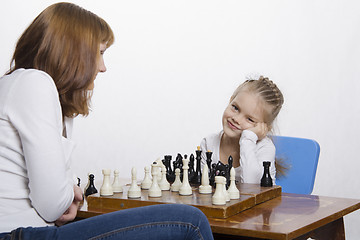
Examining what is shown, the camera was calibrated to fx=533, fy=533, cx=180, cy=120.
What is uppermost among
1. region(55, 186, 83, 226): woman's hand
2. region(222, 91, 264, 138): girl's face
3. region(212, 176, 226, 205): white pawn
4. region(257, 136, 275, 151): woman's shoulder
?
region(222, 91, 264, 138): girl's face

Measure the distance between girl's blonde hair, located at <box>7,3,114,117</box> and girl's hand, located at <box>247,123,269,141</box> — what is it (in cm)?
109

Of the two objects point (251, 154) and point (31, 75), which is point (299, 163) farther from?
point (31, 75)

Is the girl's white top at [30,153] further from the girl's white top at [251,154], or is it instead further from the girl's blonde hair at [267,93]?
the girl's blonde hair at [267,93]

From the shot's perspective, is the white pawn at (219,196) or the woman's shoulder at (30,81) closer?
the woman's shoulder at (30,81)

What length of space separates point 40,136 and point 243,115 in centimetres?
138

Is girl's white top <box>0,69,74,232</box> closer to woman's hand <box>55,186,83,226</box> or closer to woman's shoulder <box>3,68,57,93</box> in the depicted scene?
woman's shoulder <box>3,68,57,93</box>

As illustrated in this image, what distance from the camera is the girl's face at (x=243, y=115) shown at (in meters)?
2.65

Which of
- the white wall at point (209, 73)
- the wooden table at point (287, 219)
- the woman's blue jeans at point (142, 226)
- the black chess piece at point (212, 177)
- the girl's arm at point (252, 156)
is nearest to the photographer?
the woman's blue jeans at point (142, 226)

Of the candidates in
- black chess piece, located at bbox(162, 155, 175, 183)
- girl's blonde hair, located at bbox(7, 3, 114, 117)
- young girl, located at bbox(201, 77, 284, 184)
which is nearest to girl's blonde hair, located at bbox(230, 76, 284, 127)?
young girl, located at bbox(201, 77, 284, 184)

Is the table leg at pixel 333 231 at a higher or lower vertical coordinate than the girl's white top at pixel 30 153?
lower

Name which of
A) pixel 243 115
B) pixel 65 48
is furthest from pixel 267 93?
pixel 65 48

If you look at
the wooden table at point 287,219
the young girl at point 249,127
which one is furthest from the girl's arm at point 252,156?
the wooden table at point 287,219

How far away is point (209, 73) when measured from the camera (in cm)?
426

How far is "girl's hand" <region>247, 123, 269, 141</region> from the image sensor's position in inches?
104
